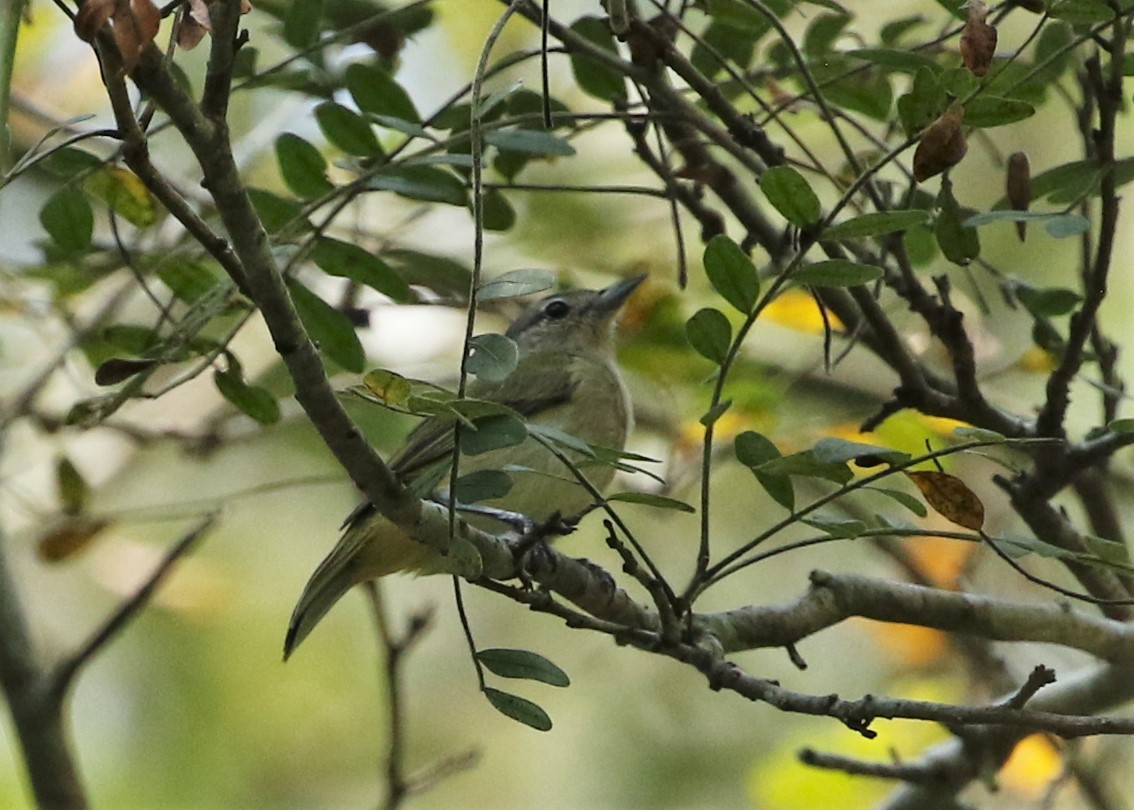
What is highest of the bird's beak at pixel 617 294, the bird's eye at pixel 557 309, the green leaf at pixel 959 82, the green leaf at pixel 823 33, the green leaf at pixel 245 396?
the bird's eye at pixel 557 309

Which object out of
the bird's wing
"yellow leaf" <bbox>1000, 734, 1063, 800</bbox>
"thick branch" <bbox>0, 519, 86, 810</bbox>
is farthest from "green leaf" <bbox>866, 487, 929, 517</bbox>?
"yellow leaf" <bbox>1000, 734, 1063, 800</bbox>

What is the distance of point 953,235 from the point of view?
258cm

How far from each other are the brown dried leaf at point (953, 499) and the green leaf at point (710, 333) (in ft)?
1.13

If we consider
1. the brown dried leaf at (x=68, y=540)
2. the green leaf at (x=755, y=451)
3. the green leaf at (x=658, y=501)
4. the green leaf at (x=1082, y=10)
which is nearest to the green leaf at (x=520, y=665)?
Result: the green leaf at (x=658, y=501)

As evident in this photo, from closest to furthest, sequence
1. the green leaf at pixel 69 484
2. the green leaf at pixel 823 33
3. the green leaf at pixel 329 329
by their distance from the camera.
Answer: the green leaf at pixel 329 329 < the green leaf at pixel 823 33 < the green leaf at pixel 69 484

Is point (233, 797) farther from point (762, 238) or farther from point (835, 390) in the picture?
point (762, 238)

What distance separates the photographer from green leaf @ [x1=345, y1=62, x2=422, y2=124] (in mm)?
2934

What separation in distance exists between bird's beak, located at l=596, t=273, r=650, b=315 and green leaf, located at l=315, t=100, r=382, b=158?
172cm

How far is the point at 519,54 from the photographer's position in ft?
9.04

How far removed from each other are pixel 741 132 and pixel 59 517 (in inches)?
109

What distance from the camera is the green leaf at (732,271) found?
226 cm

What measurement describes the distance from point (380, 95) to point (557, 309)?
7.91ft

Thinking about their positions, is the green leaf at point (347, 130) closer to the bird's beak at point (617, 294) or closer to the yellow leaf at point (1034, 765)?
the bird's beak at point (617, 294)

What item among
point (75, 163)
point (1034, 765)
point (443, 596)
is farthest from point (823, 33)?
point (443, 596)
